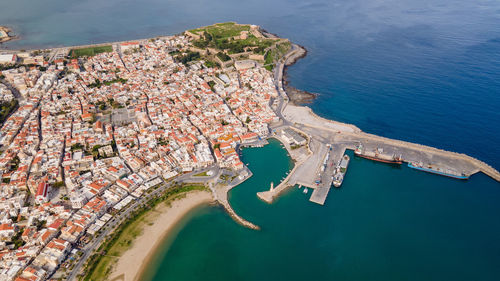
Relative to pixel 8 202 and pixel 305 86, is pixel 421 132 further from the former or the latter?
pixel 8 202

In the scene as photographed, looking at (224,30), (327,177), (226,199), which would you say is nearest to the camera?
(226,199)

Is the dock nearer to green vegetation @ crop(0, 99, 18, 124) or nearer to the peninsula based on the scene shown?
green vegetation @ crop(0, 99, 18, 124)

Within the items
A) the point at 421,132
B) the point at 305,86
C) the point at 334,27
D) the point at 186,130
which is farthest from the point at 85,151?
the point at 334,27

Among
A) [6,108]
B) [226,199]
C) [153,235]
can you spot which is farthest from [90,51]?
[153,235]

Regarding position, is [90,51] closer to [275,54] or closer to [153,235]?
[275,54]

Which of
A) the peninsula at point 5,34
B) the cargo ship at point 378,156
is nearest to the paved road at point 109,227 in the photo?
the cargo ship at point 378,156

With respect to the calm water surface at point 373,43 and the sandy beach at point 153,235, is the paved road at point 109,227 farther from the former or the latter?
the calm water surface at point 373,43
